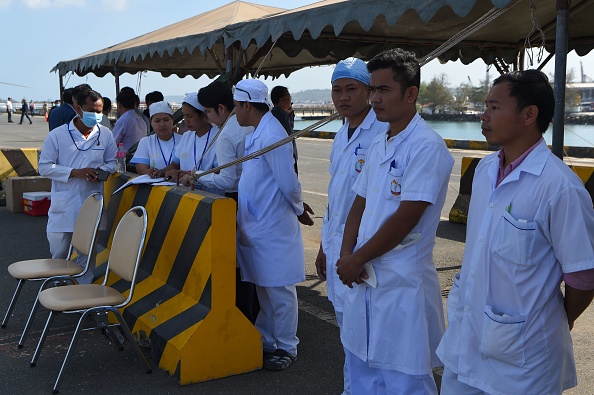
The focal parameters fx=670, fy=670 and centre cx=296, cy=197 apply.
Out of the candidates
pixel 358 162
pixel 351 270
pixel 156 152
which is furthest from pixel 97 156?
pixel 351 270

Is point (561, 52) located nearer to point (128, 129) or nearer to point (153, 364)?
point (153, 364)

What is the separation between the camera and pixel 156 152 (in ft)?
19.3

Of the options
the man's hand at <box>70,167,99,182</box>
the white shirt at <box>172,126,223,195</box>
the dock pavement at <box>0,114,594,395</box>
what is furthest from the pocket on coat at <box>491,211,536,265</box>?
the man's hand at <box>70,167,99,182</box>

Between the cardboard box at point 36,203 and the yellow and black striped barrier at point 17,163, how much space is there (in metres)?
1.75

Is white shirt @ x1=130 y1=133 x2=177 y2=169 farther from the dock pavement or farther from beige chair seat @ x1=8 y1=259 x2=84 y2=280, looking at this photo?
the dock pavement

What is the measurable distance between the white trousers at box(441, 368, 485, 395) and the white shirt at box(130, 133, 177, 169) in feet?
12.6

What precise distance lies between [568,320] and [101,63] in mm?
8500

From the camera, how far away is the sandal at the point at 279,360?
167 inches

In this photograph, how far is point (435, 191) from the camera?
110 inches

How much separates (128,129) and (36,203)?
6.89 feet

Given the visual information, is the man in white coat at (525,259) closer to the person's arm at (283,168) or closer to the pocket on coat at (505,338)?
the pocket on coat at (505,338)

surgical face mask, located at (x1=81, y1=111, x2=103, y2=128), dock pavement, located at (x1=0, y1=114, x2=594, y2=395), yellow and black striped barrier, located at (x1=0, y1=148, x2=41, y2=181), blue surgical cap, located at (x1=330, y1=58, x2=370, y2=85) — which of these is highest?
blue surgical cap, located at (x1=330, y1=58, x2=370, y2=85)

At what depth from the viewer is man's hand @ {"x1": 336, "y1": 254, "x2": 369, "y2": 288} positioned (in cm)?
287

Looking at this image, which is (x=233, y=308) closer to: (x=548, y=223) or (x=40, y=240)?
(x=548, y=223)
